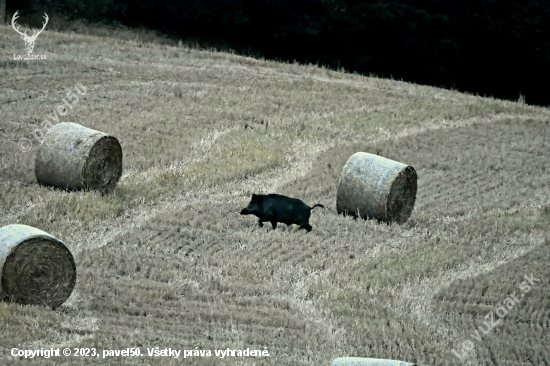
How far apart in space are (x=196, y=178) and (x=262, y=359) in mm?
8541

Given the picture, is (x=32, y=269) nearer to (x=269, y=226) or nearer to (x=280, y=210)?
(x=280, y=210)

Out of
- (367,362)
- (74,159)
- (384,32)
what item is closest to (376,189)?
(74,159)

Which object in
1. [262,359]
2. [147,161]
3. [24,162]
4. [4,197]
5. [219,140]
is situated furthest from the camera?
[219,140]

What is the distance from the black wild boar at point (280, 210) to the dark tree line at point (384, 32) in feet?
98.3

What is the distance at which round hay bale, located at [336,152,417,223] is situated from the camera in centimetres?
1439

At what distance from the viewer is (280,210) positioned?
13398 millimetres

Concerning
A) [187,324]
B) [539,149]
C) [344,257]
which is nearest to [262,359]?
[187,324]

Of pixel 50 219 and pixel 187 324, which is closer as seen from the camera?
pixel 187 324

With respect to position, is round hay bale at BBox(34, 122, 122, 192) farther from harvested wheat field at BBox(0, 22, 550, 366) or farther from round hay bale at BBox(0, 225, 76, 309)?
round hay bale at BBox(0, 225, 76, 309)

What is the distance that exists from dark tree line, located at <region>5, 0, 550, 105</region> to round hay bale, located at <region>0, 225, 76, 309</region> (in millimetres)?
34254

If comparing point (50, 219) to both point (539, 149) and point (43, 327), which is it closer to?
point (43, 327)

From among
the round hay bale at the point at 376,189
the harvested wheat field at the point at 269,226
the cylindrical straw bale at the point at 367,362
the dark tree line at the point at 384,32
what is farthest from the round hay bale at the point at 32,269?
the dark tree line at the point at 384,32

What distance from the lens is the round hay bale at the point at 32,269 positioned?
9539 mm

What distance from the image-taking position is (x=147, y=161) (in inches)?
703
